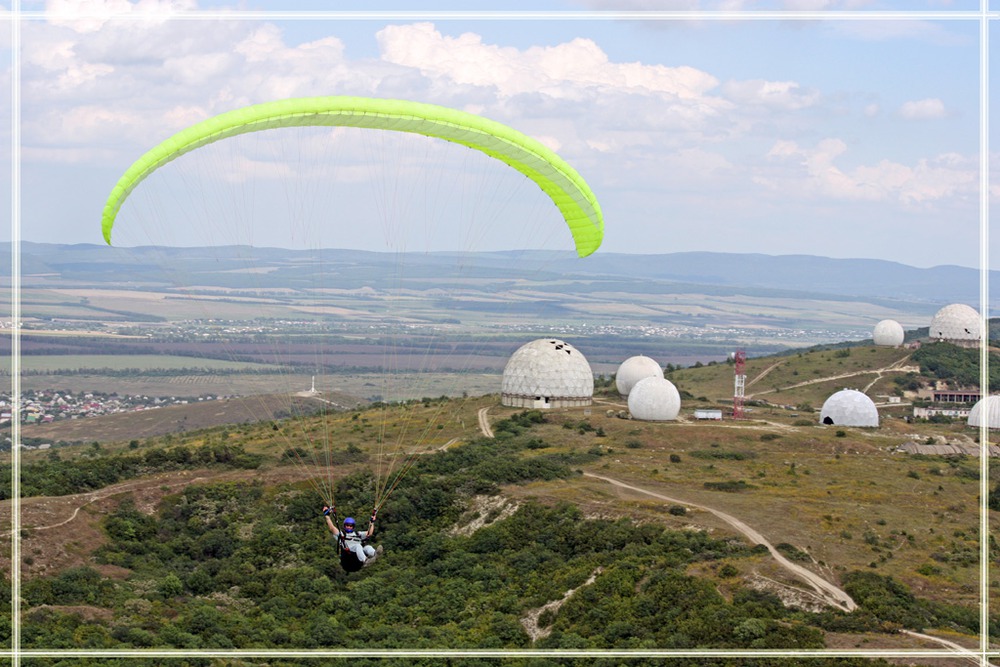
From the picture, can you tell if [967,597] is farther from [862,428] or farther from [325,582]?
[862,428]

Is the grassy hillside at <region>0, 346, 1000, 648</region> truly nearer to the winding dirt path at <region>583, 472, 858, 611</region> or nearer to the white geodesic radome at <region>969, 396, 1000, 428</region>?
the winding dirt path at <region>583, 472, 858, 611</region>

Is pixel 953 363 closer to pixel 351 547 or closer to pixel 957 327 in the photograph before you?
pixel 957 327

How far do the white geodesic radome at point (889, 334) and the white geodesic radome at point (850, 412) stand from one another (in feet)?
101

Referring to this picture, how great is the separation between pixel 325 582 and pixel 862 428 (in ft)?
129

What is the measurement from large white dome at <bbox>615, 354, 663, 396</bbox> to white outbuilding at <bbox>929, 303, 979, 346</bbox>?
3142cm

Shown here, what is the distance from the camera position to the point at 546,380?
261 ft

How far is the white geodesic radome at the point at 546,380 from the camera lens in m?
79.7

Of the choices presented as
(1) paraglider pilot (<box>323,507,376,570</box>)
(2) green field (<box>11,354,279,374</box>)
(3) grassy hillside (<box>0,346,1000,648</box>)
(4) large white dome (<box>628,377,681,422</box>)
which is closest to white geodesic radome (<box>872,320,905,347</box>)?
→ (3) grassy hillside (<box>0,346,1000,648</box>)

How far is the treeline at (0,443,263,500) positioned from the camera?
57469 mm

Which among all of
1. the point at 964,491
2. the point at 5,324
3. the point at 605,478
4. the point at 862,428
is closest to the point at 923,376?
the point at 862,428

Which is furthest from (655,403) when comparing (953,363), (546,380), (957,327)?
(957,327)

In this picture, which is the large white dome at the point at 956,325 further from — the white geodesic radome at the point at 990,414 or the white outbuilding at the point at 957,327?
the white geodesic radome at the point at 990,414

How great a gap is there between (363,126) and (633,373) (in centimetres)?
5302

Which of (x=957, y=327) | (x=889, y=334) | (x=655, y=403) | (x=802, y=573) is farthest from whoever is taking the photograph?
(x=889, y=334)
